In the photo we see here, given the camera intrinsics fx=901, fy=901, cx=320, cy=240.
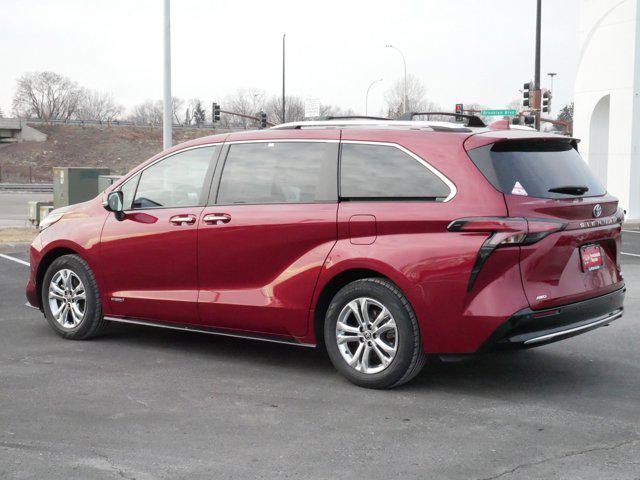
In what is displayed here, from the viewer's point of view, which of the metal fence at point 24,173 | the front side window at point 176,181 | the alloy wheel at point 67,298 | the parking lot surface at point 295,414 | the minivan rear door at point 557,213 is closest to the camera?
the parking lot surface at point 295,414

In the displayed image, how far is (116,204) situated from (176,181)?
569 millimetres

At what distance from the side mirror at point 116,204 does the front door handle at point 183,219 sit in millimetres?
582

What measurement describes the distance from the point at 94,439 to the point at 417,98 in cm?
9042

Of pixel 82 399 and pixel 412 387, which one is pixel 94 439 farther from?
pixel 412 387

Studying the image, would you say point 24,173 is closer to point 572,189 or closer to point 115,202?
point 115,202

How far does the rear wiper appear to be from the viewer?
5797 mm

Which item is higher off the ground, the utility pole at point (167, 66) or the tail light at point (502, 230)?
the utility pole at point (167, 66)

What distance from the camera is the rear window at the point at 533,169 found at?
5.64 meters

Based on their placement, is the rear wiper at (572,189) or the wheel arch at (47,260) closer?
the rear wiper at (572,189)

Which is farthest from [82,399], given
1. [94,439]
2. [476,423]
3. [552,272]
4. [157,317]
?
[552,272]

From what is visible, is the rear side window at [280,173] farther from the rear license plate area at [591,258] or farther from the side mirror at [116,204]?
the rear license plate area at [591,258]

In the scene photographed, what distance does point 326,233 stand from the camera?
6.04 meters

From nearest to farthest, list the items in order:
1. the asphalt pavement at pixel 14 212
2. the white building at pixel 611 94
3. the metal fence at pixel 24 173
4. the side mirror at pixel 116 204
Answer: the side mirror at pixel 116 204, the asphalt pavement at pixel 14 212, the white building at pixel 611 94, the metal fence at pixel 24 173

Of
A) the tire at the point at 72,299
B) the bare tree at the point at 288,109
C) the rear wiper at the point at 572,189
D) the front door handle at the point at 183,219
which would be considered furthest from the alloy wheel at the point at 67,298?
the bare tree at the point at 288,109
